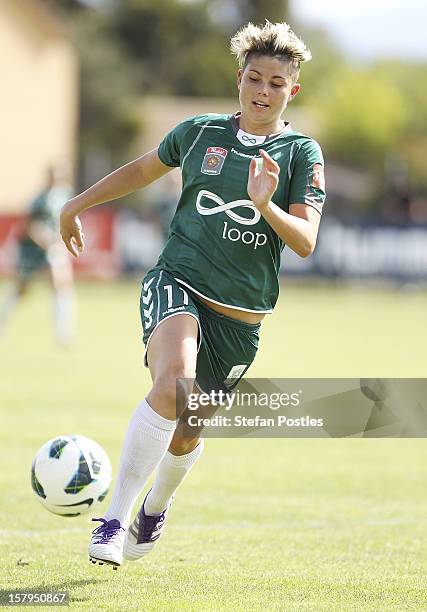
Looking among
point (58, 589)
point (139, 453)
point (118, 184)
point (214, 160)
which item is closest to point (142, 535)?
point (58, 589)

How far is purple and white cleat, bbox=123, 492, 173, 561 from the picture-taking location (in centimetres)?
555

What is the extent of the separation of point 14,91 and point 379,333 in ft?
89.4

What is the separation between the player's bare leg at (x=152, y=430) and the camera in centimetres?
502

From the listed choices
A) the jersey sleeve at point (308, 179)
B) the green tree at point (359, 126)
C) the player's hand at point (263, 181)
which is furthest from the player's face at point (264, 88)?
the green tree at point (359, 126)

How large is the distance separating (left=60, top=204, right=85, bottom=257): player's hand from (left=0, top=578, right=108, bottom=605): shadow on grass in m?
1.55

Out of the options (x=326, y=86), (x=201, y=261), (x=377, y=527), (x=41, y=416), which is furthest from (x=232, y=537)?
(x=326, y=86)

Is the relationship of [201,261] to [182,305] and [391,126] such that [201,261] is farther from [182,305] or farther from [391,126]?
[391,126]

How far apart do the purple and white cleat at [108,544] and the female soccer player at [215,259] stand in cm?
1

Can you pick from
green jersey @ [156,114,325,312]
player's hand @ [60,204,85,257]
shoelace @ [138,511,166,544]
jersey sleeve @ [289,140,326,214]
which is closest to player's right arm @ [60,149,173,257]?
player's hand @ [60,204,85,257]

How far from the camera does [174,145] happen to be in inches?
222

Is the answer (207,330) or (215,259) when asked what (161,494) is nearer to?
(207,330)

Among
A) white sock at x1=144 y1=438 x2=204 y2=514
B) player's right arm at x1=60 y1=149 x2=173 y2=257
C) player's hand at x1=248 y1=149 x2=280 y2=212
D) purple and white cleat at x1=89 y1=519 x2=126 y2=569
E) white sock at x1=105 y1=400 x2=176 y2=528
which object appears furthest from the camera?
player's right arm at x1=60 y1=149 x2=173 y2=257

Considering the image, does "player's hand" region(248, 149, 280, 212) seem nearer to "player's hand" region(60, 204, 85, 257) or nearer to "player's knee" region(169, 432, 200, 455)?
"player's hand" region(60, 204, 85, 257)

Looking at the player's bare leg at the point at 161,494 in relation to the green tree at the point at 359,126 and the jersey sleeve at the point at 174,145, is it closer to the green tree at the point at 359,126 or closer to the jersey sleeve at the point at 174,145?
the jersey sleeve at the point at 174,145
